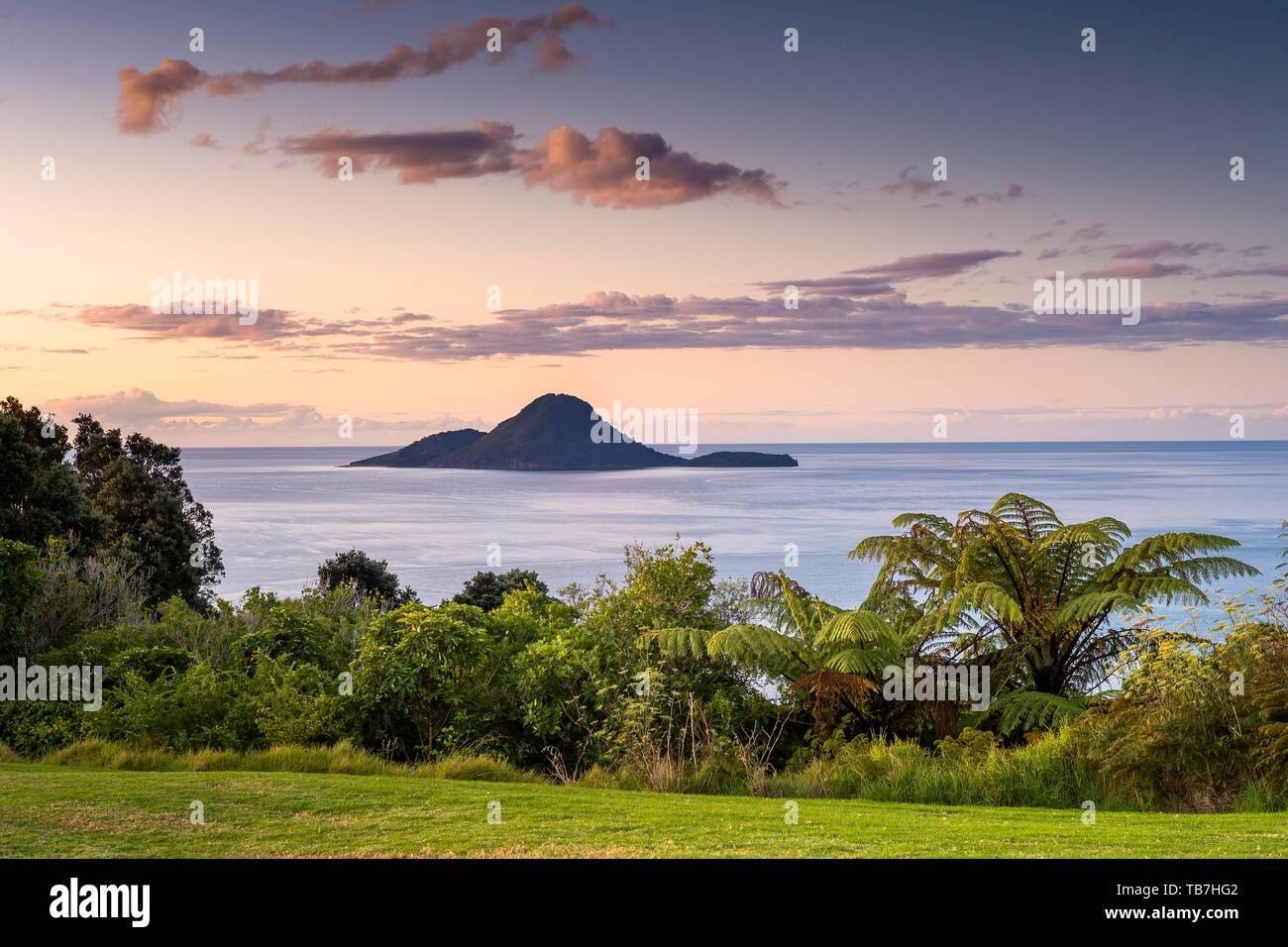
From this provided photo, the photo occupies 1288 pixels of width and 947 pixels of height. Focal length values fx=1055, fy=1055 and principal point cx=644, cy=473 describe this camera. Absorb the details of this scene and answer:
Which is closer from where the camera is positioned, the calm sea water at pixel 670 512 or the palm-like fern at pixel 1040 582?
the palm-like fern at pixel 1040 582

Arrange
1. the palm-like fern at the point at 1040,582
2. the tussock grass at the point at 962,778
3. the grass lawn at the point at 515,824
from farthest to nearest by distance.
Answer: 1. the palm-like fern at the point at 1040,582
2. the tussock grass at the point at 962,778
3. the grass lawn at the point at 515,824

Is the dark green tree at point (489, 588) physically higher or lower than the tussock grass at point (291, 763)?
lower

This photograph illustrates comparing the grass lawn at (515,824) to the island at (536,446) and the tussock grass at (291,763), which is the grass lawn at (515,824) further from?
the island at (536,446)

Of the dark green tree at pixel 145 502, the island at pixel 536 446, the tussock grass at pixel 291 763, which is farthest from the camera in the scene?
the island at pixel 536 446

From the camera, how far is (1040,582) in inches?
566

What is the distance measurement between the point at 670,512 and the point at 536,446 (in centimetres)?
5836

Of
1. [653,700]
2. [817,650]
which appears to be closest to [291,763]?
[653,700]

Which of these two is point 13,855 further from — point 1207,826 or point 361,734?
point 1207,826

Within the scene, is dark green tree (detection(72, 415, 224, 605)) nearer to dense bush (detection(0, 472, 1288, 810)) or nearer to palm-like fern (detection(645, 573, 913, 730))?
dense bush (detection(0, 472, 1288, 810))

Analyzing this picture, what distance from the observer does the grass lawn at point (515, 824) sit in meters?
6.80

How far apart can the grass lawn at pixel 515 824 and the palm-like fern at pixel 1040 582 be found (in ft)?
16.7

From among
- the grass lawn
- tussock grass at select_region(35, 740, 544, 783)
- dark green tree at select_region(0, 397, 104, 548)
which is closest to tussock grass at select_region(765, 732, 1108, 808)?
the grass lawn

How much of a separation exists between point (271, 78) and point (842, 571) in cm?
4280

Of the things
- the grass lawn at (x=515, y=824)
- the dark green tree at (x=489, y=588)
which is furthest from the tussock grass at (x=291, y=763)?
the dark green tree at (x=489, y=588)
